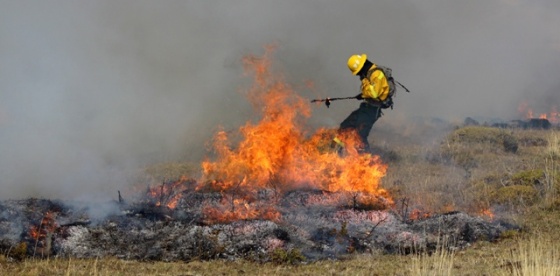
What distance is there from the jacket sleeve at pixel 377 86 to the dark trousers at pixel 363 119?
502 millimetres

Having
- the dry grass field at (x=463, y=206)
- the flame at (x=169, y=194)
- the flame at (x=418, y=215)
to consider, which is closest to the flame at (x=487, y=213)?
the dry grass field at (x=463, y=206)

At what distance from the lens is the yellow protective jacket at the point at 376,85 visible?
1157 cm

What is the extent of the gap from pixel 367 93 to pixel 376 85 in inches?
10.8

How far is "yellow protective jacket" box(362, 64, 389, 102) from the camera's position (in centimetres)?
1157

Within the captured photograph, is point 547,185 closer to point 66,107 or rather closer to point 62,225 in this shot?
point 62,225

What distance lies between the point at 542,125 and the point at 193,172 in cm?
1635

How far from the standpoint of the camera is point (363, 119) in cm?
1238

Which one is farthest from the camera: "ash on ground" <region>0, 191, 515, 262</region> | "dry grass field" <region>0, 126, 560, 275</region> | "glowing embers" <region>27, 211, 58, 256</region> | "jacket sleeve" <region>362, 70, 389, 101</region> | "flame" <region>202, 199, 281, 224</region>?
"jacket sleeve" <region>362, 70, 389, 101</region>

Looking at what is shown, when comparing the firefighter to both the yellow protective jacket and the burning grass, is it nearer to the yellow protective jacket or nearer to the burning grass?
the yellow protective jacket

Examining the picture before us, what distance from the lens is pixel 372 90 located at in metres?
11.6

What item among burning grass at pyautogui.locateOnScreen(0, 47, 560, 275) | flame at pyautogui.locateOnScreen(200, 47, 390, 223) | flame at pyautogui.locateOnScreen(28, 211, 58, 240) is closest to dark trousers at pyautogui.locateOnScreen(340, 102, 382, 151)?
burning grass at pyautogui.locateOnScreen(0, 47, 560, 275)

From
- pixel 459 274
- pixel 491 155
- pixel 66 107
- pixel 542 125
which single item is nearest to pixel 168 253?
pixel 459 274

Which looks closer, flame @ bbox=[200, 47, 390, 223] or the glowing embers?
the glowing embers

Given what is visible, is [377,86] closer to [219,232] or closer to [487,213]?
[487,213]
